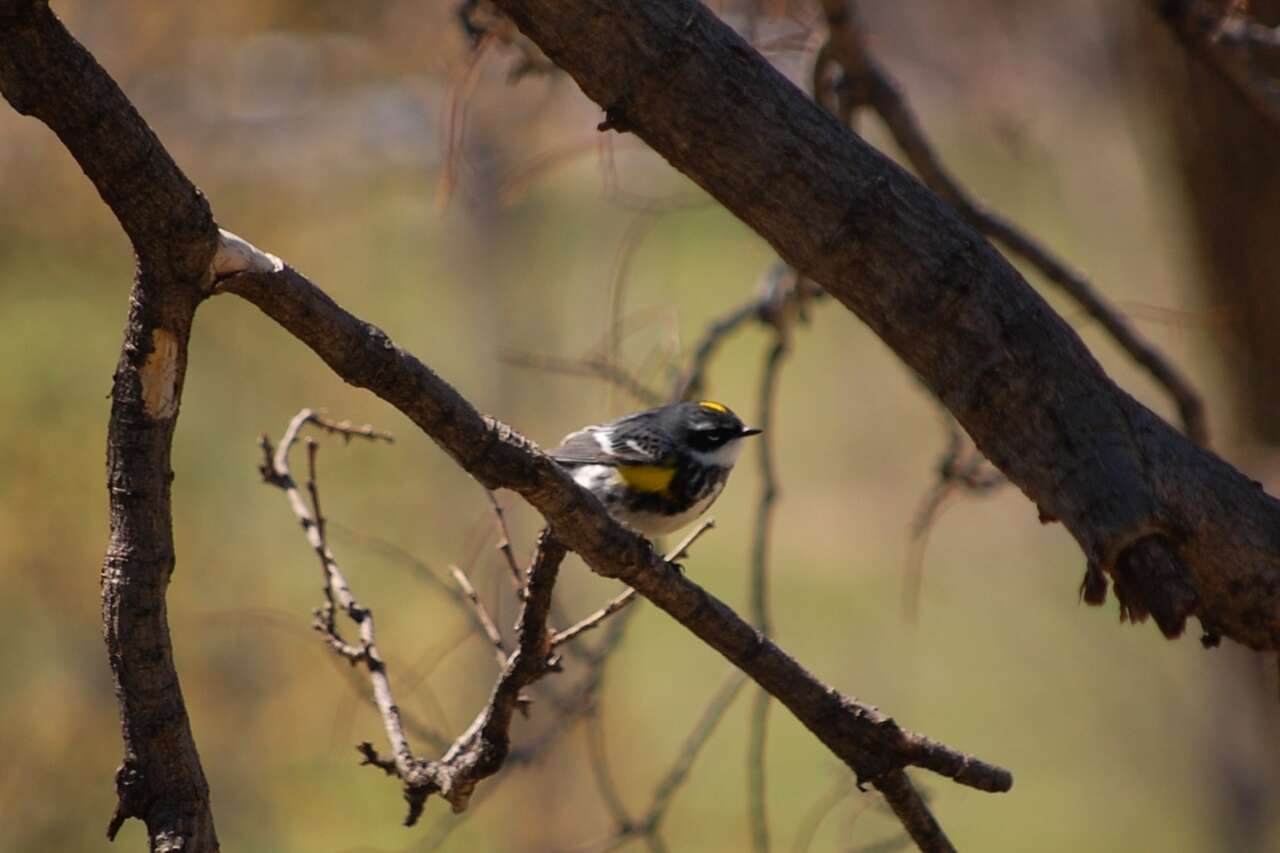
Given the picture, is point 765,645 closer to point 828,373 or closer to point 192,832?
point 192,832

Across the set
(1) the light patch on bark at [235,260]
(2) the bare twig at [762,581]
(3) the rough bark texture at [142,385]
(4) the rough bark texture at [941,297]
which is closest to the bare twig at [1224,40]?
(2) the bare twig at [762,581]

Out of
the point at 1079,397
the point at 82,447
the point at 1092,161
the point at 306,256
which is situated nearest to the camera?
the point at 1079,397

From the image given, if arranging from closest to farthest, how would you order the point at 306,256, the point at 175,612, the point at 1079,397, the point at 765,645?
the point at 1079,397, the point at 765,645, the point at 175,612, the point at 306,256

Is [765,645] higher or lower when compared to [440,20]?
lower

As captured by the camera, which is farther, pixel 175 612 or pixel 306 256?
pixel 306 256

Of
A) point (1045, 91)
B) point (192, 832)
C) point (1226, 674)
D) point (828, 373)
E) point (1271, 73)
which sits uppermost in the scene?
point (828, 373)

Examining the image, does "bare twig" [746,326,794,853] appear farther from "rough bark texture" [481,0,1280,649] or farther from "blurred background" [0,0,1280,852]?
"rough bark texture" [481,0,1280,649]

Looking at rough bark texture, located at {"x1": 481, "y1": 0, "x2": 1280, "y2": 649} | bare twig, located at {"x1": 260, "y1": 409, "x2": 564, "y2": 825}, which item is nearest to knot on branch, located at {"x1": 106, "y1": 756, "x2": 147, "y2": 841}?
bare twig, located at {"x1": 260, "y1": 409, "x2": 564, "y2": 825}

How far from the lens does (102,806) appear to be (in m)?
5.90

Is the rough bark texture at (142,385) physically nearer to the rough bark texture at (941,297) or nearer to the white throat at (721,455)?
the rough bark texture at (941,297)

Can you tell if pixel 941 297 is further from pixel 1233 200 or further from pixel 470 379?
pixel 470 379

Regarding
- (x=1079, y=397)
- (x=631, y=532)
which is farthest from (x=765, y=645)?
(x=1079, y=397)

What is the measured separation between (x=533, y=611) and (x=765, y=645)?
1.16 ft

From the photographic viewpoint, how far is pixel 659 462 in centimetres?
411
